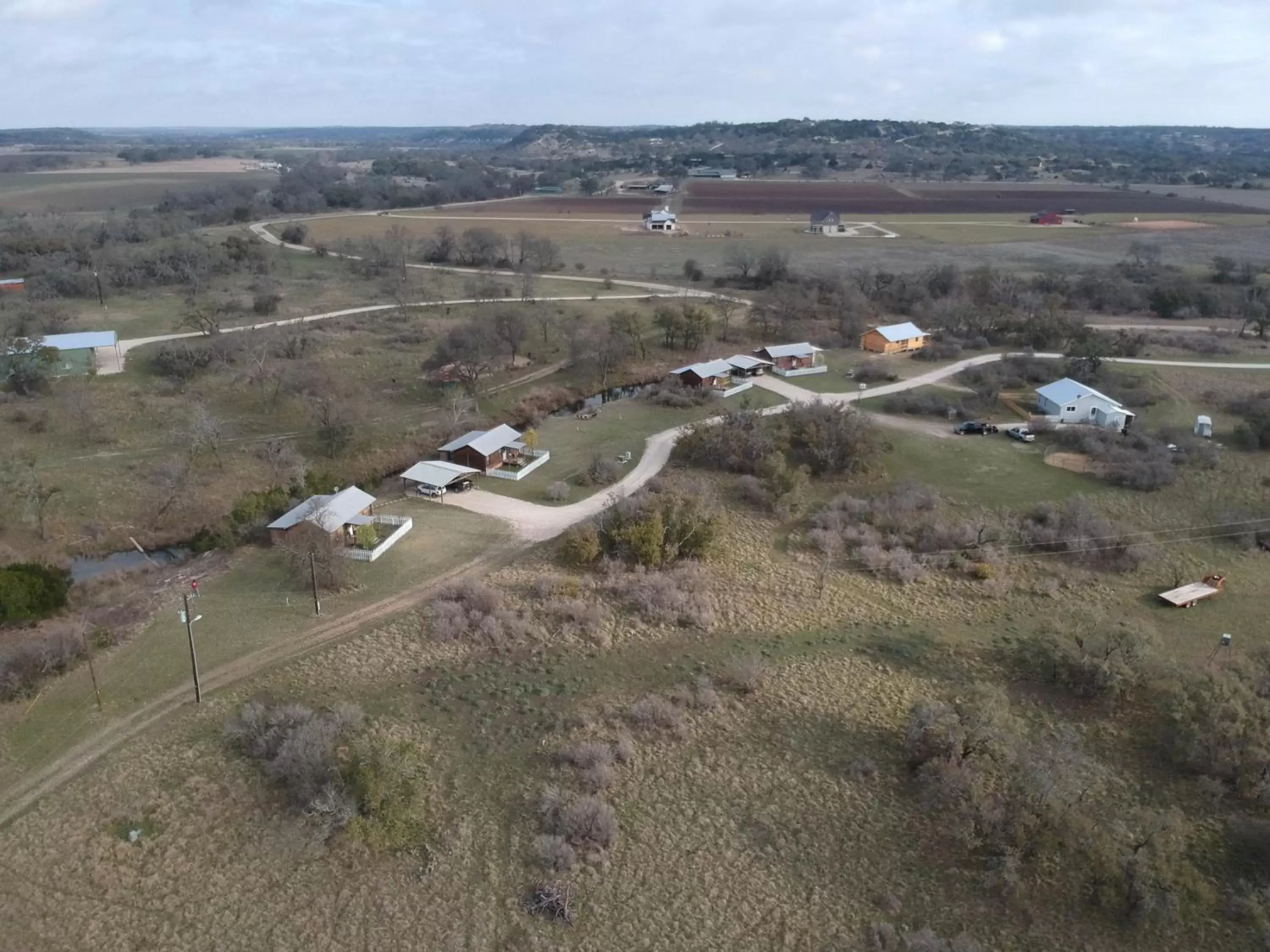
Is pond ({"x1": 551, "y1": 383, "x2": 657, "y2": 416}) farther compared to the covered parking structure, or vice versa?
pond ({"x1": 551, "y1": 383, "x2": 657, "y2": 416})

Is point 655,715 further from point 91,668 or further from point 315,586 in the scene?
point 91,668

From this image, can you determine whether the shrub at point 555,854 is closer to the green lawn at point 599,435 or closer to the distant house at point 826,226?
the green lawn at point 599,435

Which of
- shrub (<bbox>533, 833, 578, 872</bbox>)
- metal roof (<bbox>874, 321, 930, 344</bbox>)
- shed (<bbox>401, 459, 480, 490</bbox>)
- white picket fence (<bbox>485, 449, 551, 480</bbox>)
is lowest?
shrub (<bbox>533, 833, 578, 872</bbox>)

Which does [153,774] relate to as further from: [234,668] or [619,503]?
[619,503]

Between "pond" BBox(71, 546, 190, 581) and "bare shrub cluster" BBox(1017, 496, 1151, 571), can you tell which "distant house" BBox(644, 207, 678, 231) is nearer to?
"bare shrub cluster" BBox(1017, 496, 1151, 571)

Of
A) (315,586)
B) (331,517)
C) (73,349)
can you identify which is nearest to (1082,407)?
(331,517)

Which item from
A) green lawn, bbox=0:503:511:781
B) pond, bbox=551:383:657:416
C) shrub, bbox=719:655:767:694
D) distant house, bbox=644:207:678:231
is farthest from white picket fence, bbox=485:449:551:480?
distant house, bbox=644:207:678:231
